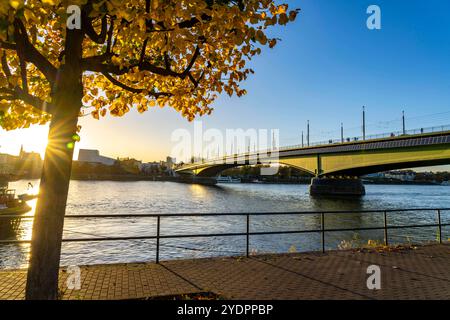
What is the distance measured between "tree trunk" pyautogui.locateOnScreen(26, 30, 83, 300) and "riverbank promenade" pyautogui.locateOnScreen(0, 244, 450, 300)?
1.22 meters

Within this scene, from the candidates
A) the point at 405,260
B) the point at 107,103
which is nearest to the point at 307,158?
the point at 405,260

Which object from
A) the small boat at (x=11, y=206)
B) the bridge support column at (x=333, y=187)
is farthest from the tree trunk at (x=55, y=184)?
Answer: the bridge support column at (x=333, y=187)

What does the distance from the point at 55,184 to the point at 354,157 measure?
51.7 meters

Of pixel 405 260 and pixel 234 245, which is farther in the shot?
pixel 234 245

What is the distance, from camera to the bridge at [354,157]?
134ft

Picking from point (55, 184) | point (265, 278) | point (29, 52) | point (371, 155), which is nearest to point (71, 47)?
point (29, 52)

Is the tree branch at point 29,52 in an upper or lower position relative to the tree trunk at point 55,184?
upper

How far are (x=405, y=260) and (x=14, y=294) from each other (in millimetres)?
8621

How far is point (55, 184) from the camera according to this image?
14.6ft

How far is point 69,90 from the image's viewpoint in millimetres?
4547

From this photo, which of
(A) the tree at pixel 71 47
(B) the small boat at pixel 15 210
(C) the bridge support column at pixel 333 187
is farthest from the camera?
(C) the bridge support column at pixel 333 187

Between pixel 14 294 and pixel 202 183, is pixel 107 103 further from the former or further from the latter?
pixel 202 183

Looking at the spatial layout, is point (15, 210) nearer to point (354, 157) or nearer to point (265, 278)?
point (265, 278)

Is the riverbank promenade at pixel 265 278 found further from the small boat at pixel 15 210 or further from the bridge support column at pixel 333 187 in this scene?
the bridge support column at pixel 333 187
